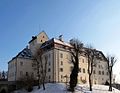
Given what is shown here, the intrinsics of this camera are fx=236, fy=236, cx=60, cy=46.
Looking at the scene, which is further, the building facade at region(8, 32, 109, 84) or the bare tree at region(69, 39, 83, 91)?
the building facade at region(8, 32, 109, 84)

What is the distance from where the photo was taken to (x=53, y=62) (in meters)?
70.4

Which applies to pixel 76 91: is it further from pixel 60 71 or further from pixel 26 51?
pixel 26 51

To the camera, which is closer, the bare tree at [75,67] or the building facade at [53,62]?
the bare tree at [75,67]

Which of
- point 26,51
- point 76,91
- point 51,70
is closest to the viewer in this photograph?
point 76,91

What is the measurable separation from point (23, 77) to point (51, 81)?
8637mm

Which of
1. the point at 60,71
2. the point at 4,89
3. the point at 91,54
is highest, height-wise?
the point at 91,54

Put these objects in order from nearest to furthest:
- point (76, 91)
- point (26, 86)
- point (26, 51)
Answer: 1. point (76, 91)
2. point (26, 86)
3. point (26, 51)

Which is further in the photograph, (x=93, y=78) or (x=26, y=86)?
(x=93, y=78)

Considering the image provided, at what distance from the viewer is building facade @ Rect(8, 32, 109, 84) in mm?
70812

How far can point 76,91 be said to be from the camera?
5697cm

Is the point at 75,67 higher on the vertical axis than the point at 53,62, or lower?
lower

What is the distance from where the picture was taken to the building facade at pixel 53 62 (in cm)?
7081

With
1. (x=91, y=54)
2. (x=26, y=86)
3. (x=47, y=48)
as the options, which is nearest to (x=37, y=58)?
(x=47, y=48)

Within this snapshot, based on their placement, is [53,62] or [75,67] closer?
[75,67]
